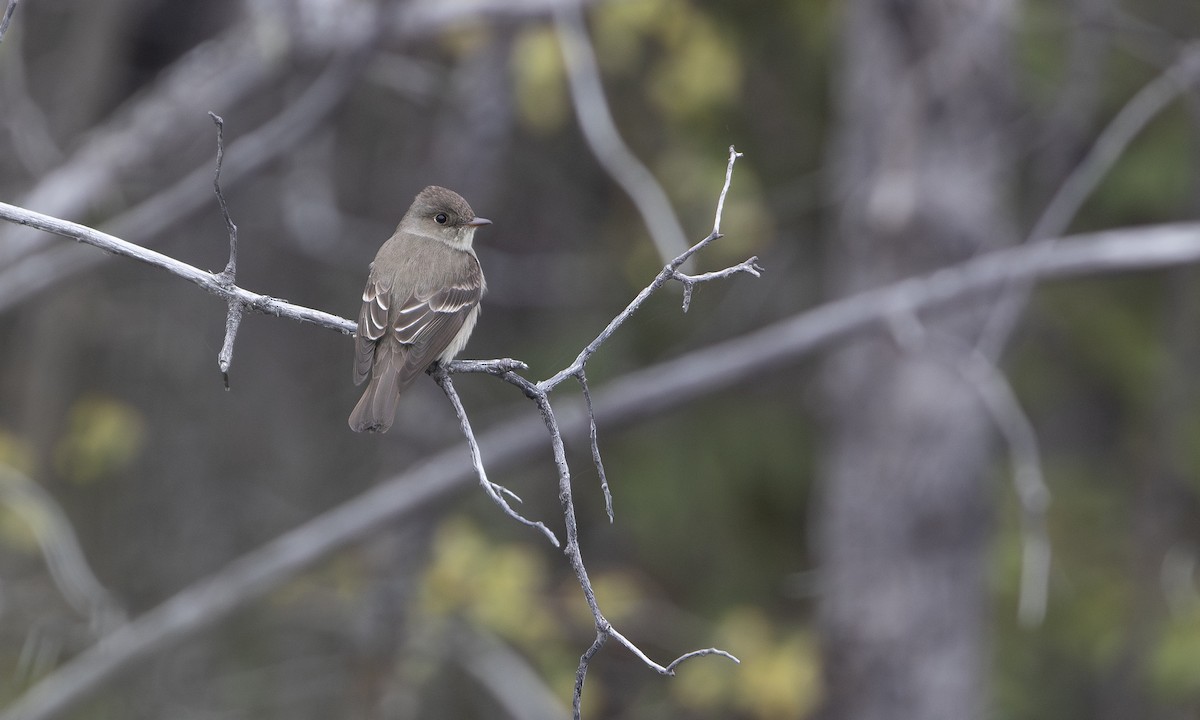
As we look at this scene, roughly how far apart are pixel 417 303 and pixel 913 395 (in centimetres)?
354

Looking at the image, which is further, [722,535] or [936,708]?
[722,535]

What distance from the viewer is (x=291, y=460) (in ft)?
38.1

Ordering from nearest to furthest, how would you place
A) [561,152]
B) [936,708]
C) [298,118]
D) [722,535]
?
[298,118] → [936,708] → [722,535] → [561,152]

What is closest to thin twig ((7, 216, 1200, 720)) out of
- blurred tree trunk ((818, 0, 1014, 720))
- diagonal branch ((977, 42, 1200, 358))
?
diagonal branch ((977, 42, 1200, 358))

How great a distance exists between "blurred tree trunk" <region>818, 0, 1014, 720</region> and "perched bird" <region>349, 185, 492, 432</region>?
2890 millimetres

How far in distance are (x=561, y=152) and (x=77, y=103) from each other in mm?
3758

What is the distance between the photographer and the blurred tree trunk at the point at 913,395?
6988mm

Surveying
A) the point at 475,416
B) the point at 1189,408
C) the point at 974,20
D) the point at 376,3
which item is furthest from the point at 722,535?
the point at 376,3

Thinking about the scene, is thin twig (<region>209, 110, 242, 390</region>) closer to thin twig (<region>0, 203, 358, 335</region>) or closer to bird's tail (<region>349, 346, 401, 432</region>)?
thin twig (<region>0, 203, 358, 335</region>)

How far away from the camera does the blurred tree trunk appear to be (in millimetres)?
6988

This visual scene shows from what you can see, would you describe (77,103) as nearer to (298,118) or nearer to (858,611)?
(298,118)

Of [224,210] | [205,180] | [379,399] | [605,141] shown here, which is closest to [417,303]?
[379,399]

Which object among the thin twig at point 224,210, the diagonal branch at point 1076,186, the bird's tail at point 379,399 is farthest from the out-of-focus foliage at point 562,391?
the thin twig at point 224,210

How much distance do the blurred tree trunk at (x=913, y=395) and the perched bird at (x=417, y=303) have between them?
9.48 feet
